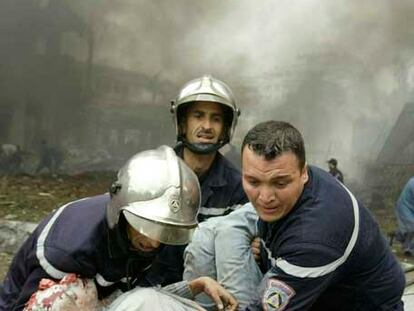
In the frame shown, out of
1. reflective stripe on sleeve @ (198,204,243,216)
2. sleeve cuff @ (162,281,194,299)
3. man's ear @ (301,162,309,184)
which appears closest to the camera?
man's ear @ (301,162,309,184)

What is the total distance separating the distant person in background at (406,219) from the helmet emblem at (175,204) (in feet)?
19.1

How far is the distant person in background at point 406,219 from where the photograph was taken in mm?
7074

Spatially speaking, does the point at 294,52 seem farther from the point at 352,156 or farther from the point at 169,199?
the point at 169,199

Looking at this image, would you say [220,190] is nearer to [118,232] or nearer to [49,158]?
[118,232]

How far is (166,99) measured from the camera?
1259 cm

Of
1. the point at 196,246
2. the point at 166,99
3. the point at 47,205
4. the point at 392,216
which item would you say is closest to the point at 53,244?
the point at 196,246

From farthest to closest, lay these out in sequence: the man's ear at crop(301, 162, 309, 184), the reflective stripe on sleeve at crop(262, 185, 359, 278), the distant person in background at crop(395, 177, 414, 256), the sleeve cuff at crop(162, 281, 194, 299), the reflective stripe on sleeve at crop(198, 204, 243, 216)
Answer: the distant person in background at crop(395, 177, 414, 256) < the reflective stripe on sleeve at crop(198, 204, 243, 216) < the sleeve cuff at crop(162, 281, 194, 299) < the man's ear at crop(301, 162, 309, 184) < the reflective stripe on sleeve at crop(262, 185, 359, 278)

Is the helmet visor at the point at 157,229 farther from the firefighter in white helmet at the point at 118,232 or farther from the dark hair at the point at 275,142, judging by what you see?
the dark hair at the point at 275,142

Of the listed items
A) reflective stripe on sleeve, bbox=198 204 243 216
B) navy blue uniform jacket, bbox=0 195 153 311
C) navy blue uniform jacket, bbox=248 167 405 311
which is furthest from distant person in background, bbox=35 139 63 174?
navy blue uniform jacket, bbox=248 167 405 311

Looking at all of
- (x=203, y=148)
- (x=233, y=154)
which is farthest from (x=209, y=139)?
(x=233, y=154)

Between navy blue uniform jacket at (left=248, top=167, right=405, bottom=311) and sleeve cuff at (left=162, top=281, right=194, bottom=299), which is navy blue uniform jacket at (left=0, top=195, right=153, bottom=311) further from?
navy blue uniform jacket at (left=248, top=167, right=405, bottom=311)

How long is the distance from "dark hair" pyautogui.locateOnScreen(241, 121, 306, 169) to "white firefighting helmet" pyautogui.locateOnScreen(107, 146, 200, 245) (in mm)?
285

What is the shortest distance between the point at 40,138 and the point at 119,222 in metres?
10.1

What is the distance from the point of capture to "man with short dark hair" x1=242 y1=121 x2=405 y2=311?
66.6 inches
